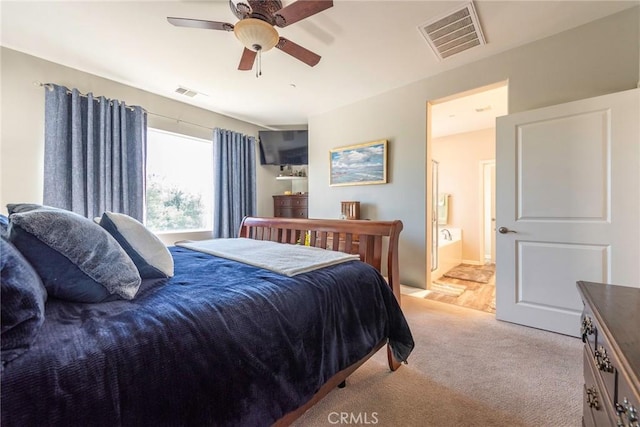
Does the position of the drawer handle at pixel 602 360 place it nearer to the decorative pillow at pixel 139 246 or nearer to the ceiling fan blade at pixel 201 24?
the decorative pillow at pixel 139 246

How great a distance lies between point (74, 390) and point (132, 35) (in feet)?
9.57

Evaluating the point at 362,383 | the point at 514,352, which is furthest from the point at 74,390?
the point at 514,352

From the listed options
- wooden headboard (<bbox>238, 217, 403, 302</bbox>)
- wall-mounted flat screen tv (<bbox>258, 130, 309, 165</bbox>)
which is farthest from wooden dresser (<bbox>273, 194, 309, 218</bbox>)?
wooden headboard (<bbox>238, 217, 403, 302</bbox>)

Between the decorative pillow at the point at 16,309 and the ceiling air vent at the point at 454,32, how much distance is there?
287 centimetres

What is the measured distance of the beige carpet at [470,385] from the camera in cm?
132

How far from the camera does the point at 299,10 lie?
1773 mm

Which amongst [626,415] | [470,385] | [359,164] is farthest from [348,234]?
[359,164]

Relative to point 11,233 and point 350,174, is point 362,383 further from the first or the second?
point 350,174

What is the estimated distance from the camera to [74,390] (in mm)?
559

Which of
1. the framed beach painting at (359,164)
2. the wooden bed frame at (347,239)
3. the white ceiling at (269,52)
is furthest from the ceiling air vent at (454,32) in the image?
the wooden bed frame at (347,239)

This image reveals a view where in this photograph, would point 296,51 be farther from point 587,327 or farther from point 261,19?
point 587,327

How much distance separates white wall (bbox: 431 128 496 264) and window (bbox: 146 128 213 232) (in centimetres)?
470

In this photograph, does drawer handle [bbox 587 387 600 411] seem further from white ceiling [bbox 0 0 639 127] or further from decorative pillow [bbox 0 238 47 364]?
white ceiling [bbox 0 0 639 127]

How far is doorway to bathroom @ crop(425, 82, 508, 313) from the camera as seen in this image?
13.6 ft
